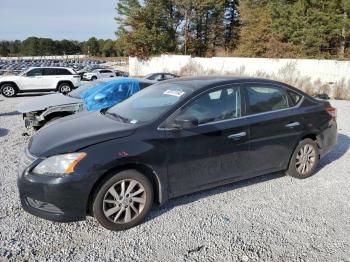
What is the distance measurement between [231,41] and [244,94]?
158 ft

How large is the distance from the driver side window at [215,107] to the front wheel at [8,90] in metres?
14.4

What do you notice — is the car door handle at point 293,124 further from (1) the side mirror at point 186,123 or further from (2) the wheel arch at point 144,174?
(2) the wheel arch at point 144,174

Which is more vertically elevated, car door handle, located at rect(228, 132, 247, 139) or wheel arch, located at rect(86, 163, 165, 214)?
car door handle, located at rect(228, 132, 247, 139)

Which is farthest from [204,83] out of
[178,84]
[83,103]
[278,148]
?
[83,103]

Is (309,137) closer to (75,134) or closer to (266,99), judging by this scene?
(266,99)

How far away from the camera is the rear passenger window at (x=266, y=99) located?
14.3 ft

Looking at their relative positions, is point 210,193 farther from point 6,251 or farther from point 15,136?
point 15,136

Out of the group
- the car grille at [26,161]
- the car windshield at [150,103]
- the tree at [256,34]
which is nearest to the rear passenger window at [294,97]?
the car windshield at [150,103]

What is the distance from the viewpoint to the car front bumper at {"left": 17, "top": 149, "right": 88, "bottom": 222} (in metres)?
3.16

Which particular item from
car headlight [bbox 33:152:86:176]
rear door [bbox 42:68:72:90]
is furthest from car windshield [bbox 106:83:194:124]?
rear door [bbox 42:68:72:90]

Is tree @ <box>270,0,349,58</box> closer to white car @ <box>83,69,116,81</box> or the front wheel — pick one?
white car @ <box>83,69,116,81</box>

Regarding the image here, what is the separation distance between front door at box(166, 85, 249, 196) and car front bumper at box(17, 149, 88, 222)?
1012mm

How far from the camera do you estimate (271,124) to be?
443 centimetres

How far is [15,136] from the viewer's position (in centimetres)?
744
